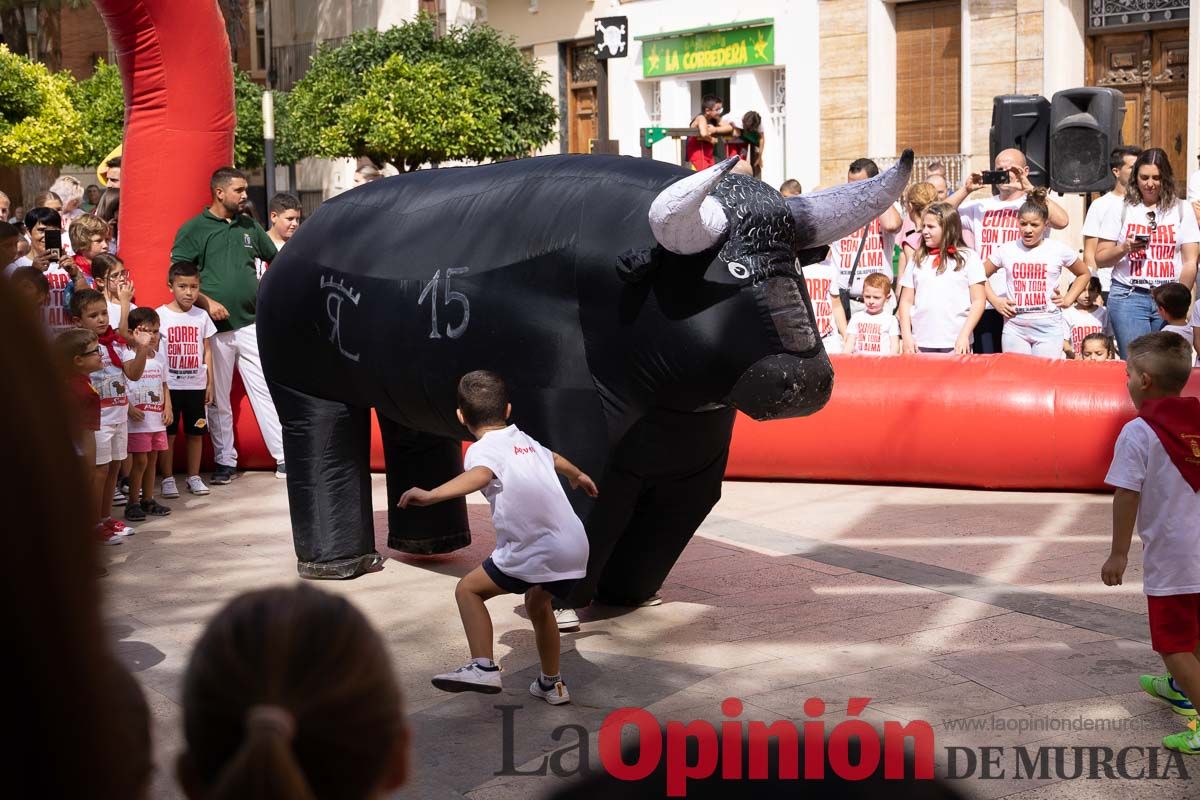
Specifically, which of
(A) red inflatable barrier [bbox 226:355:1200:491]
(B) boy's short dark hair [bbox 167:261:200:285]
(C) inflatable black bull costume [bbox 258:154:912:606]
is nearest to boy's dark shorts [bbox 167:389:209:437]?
(B) boy's short dark hair [bbox 167:261:200:285]

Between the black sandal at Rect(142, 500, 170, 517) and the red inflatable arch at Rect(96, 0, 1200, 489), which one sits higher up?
the red inflatable arch at Rect(96, 0, 1200, 489)

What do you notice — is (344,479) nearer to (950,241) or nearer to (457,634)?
(457,634)

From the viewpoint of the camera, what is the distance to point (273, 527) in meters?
7.77

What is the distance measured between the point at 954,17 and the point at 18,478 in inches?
782

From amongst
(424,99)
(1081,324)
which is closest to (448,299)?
(1081,324)

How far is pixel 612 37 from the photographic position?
1330 cm

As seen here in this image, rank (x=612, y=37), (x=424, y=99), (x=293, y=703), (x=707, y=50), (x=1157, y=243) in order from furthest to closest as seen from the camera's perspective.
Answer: (x=424, y=99) < (x=707, y=50) < (x=612, y=37) < (x=1157, y=243) < (x=293, y=703)

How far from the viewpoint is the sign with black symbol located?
1326cm

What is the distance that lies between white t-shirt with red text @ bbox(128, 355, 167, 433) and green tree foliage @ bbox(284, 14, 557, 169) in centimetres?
1728

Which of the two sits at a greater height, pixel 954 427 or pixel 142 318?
pixel 142 318

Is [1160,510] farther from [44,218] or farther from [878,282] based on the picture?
[44,218]

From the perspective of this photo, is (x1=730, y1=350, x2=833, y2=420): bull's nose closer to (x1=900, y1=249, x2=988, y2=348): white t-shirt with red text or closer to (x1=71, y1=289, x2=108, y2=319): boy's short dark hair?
(x1=71, y1=289, x2=108, y2=319): boy's short dark hair

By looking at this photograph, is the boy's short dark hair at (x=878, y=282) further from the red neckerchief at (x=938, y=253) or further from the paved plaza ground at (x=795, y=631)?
the paved plaza ground at (x=795, y=631)

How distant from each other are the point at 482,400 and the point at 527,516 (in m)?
0.42
